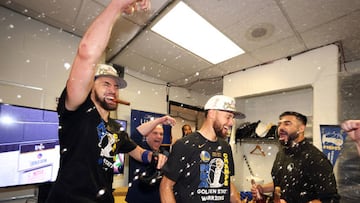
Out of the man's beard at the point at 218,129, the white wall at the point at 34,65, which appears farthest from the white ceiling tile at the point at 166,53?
the man's beard at the point at 218,129

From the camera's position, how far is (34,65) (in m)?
1.12

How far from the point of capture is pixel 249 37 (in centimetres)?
130

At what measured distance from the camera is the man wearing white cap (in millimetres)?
683

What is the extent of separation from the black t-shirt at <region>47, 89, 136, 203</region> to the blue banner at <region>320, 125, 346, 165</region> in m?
1.34

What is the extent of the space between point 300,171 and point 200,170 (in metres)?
0.54

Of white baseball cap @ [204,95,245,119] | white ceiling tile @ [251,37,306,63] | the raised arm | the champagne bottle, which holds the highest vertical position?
white ceiling tile @ [251,37,306,63]

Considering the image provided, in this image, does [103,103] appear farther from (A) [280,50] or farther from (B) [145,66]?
(A) [280,50]

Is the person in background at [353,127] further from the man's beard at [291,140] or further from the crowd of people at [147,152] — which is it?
the man's beard at [291,140]

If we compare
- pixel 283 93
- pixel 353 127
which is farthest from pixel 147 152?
pixel 283 93

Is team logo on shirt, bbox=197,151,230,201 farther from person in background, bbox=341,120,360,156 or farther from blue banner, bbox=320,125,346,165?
blue banner, bbox=320,125,346,165

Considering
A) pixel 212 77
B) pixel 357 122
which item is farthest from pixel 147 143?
pixel 212 77

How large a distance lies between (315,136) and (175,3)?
127cm

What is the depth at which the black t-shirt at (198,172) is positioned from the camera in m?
0.68

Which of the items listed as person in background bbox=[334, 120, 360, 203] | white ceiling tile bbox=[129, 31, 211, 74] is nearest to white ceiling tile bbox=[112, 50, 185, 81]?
white ceiling tile bbox=[129, 31, 211, 74]
